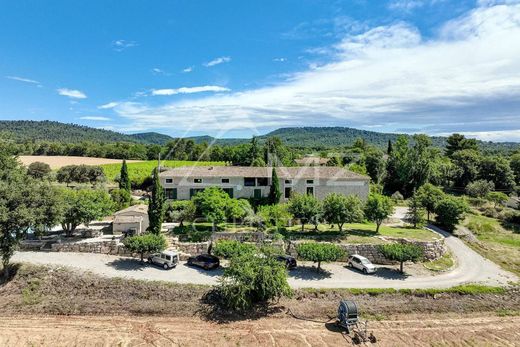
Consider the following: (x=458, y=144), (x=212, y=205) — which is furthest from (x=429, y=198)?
(x=458, y=144)

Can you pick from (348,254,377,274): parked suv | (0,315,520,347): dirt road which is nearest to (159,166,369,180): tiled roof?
(348,254,377,274): parked suv

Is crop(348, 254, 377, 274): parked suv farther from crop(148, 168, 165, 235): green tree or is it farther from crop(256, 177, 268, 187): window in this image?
crop(148, 168, 165, 235): green tree

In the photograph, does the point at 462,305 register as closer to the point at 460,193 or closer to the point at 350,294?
the point at 350,294

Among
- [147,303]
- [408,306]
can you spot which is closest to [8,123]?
[147,303]

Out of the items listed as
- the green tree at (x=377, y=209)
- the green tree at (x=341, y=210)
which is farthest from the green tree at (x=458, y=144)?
the green tree at (x=341, y=210)

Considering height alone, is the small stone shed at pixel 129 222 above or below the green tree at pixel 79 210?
below

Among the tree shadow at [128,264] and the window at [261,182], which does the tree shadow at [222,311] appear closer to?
the tree shadow at [128,264]
